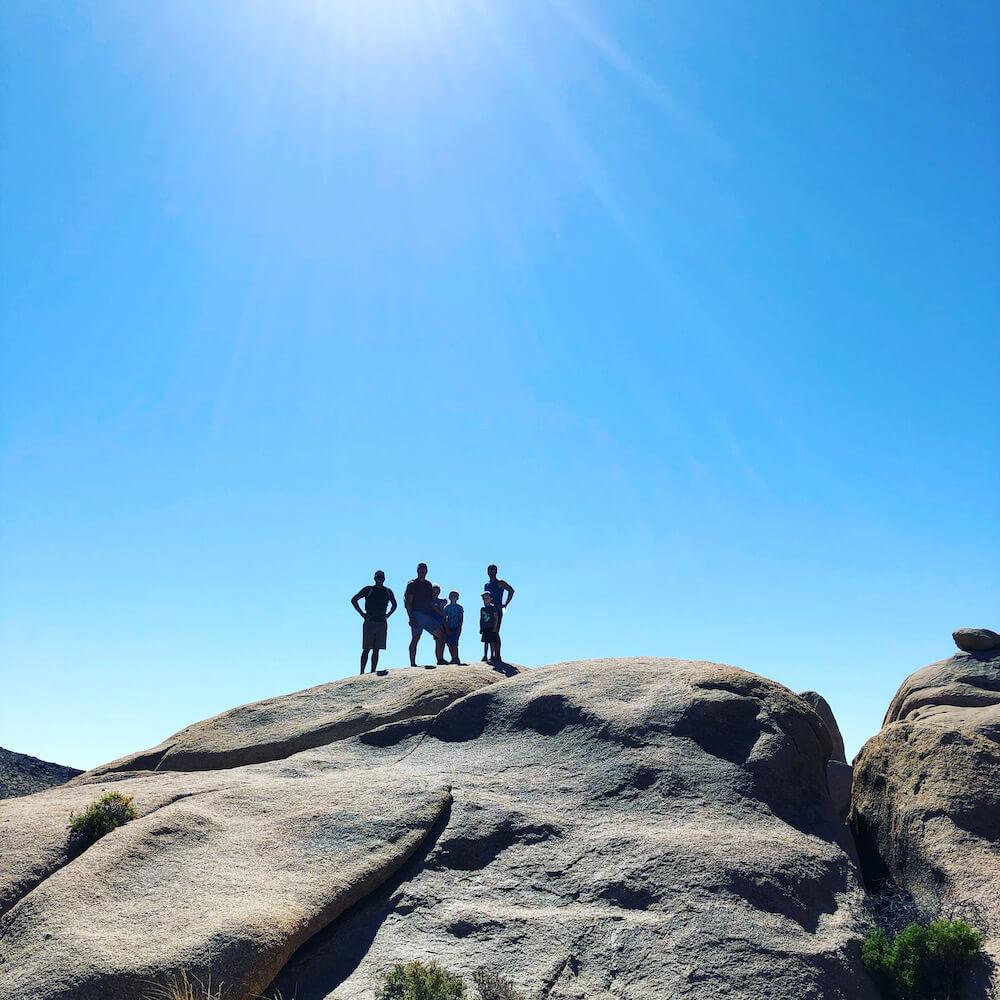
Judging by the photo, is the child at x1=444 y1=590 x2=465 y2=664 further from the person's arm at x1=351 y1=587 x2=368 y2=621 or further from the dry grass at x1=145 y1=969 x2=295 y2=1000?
the dry grass at x1=145 y1=969 x2=295 y2=1000

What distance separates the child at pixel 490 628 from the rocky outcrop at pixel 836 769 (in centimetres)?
621

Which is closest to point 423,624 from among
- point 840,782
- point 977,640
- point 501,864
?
point 840,782

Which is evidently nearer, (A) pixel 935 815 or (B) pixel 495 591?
(A) pixel 935 815

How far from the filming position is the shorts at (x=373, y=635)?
64.5 feet

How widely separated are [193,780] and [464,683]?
487 cm

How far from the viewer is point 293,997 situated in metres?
8.59

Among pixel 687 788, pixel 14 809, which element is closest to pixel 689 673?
pixel 687 788

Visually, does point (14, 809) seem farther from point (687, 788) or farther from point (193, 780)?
point (687, 788)

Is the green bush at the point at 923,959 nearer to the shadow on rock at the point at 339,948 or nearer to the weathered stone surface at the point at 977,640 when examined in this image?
the shadow on rock at the point at 339,948

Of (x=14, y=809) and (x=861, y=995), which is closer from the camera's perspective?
(x=861, y=995)

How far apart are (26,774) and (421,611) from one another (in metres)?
12.2

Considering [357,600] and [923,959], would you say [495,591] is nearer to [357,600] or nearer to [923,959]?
[357,600]

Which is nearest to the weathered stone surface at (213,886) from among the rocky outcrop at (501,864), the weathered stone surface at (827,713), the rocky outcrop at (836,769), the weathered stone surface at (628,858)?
the rocky outcrop at (501,864)

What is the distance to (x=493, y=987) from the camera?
27.1 feet
